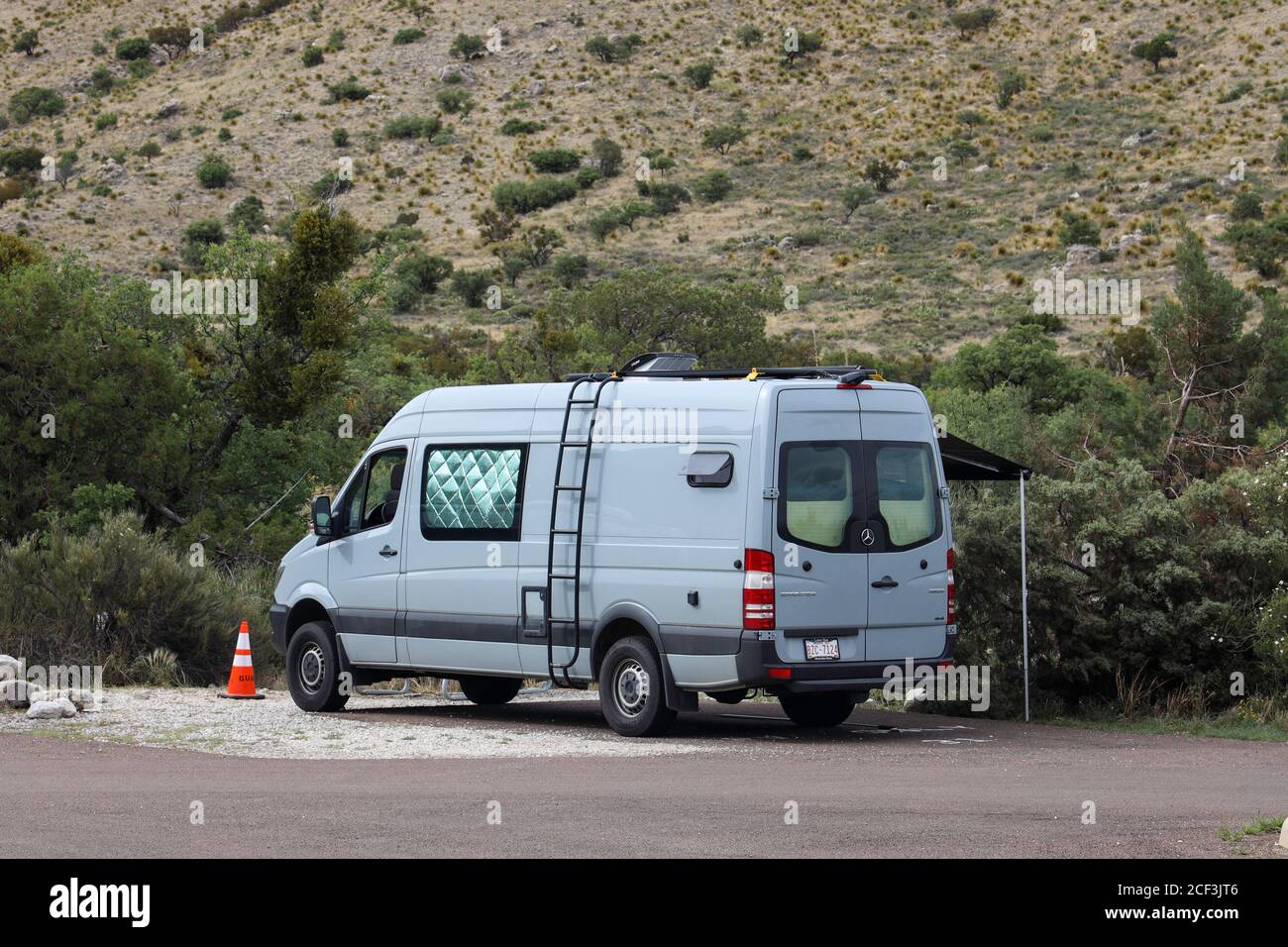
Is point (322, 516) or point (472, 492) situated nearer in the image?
point (472, 492)

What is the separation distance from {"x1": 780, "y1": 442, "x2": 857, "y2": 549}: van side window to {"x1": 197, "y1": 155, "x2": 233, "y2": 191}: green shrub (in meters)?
69.2

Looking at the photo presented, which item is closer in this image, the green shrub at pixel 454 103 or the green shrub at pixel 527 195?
the green shrub at pixel 527 195

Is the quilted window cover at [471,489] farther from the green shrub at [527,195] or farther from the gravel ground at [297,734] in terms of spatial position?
the green shrub at [527,195]

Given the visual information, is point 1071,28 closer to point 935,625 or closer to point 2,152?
point 2,152

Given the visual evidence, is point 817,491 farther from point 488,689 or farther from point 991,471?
point 488,689

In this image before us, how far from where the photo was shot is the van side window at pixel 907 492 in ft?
42.9

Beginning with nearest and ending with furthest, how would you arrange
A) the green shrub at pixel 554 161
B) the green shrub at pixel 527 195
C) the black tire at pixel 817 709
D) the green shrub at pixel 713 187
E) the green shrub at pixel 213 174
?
1. the black tire at pixel 817 709
2. the green shrub at pixel 713 187
3. the green shrub at pixel 527 195
4. the green shrub at pixel 213 174
5. the green shrub at pixel 554 161

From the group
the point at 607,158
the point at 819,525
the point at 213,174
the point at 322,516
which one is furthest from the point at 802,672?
the point at 213,174

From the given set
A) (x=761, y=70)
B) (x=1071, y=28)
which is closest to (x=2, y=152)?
(x=761, y=70)

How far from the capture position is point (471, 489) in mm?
14312

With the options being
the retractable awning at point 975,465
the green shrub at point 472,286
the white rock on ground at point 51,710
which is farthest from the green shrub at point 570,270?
the white rock on ground at point 51,710

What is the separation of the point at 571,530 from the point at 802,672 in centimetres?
221

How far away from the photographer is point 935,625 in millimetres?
13242

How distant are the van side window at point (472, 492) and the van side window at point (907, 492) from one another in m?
2.97
